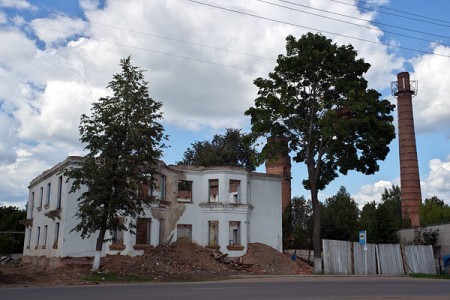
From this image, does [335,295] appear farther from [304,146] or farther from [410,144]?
[410,144]

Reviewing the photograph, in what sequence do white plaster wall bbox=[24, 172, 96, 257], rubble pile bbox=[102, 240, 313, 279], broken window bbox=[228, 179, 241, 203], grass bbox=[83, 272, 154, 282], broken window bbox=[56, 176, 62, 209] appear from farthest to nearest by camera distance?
broken window bbox=[228, 179, 241, 203] → broken window bbox=[56, 176, 62, 209] → white plaster wall bbox=[24, 172, 96, 257] → rubble pile bbox=[102, 240, 313, 279] → grass bbox=[83, 272, 154, 282]

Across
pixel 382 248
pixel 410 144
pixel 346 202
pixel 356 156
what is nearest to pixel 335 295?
pixel 382 248

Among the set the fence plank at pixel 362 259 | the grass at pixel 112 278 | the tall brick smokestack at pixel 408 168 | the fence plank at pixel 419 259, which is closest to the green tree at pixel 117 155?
the grass at pixel 112 278

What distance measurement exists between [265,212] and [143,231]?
10.2m

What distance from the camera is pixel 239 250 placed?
35.8 m

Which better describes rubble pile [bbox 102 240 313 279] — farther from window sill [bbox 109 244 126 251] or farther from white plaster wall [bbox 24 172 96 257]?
white plaster wall [bbox 24 172 96 257]

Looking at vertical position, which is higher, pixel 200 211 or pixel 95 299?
pixel 200 211

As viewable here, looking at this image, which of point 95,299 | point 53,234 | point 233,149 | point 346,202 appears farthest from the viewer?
point 233,149

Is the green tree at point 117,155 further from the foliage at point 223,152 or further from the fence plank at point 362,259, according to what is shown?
the foliage at point 223,152

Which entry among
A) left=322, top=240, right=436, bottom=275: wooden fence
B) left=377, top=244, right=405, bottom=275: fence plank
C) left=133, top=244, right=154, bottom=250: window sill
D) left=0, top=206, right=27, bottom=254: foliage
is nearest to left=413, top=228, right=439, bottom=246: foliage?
left=322, top=240, right=436, bottom=275: wooden fence

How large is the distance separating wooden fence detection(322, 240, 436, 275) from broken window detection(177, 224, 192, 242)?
10.2 meters

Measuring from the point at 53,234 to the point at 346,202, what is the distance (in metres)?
31.5

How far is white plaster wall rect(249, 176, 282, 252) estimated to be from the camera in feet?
124

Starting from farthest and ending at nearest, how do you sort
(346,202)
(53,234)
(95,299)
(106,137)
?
1. (346,202)
2. (53,234)
3. (106,137)
4. (95,299)
